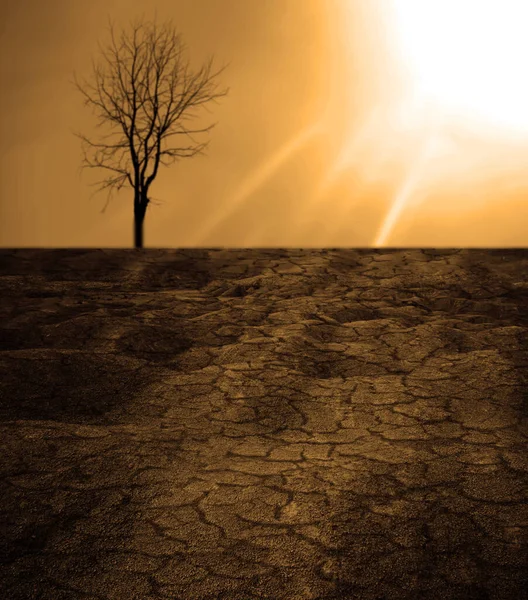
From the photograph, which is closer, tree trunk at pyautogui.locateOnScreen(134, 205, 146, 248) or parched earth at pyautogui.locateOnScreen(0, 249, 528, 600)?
parched earth at pyautogui.locateOnScreen(0, 249, 528, 600)

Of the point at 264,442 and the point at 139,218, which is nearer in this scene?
the point at 264,442

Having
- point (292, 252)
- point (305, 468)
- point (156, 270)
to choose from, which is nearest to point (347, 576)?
point (305, 468)

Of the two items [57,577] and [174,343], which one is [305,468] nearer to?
[57,577]

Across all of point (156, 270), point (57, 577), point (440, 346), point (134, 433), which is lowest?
point (57, 577)

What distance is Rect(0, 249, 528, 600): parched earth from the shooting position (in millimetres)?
2535

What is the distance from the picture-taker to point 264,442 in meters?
3.73

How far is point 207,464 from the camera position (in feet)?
11.1

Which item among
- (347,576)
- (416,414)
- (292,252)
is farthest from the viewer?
(292,252)

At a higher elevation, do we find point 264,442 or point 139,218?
point 139,218

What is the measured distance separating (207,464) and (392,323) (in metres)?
3.16

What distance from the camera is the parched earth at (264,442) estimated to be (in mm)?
2535

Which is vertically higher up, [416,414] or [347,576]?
[416,414]

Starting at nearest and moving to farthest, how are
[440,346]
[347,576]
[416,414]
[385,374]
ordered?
[347,576] < [416,414] < [385,374] < [440,346]

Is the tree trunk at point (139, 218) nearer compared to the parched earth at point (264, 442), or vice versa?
the parched earth at point (264, 442)
